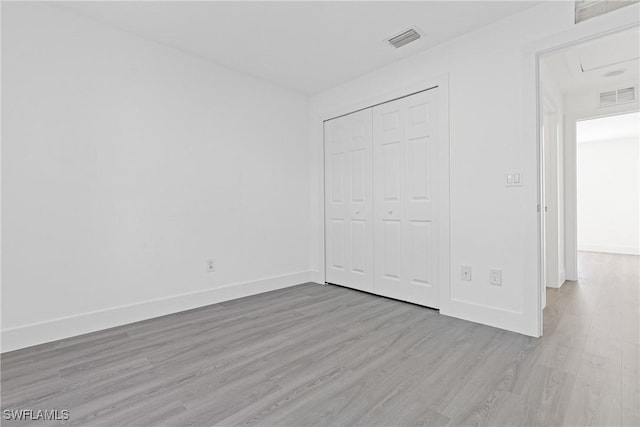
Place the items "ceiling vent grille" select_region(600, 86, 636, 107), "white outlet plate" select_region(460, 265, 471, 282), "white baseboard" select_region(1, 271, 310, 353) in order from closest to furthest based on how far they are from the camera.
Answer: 1. "white baseboard" select_region(1, 271, 310, 353)
2. "white outlet plate" select_region(460, 265, 471, 282)
3. "ceiling vent grille" select_region(600, 86, 636, 107)

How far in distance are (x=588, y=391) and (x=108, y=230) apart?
337 centimetres

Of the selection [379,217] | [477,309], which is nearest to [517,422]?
[477,309]

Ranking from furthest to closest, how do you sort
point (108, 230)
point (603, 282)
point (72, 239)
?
point (603, 282), point (108, 230), point (72, 239)

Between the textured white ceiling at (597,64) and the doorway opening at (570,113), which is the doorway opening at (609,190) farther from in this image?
the textured white ceiling at (597,64)

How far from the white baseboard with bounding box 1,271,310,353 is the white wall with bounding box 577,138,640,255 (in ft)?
Result: 24.1

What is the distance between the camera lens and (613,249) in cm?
650

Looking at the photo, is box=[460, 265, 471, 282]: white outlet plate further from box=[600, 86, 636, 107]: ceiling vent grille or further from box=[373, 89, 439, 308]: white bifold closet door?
box=[600, 86, 636, 107]: ceiling vent grille

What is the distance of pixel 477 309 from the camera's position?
2580 mm

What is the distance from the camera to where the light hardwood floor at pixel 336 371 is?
1.43 m

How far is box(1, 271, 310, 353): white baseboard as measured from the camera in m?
2.16

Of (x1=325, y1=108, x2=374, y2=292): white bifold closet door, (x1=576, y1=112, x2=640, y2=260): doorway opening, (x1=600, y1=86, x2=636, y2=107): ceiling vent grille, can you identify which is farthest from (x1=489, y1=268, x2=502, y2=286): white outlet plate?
(x1=576, y1=112, x2=640, y2=260): doorway opening

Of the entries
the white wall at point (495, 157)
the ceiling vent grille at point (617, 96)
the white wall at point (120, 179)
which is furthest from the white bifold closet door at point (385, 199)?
the ceiling vent grille at point (617, 96)

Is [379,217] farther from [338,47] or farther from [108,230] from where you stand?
[108,230]

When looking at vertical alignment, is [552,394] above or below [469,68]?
below
